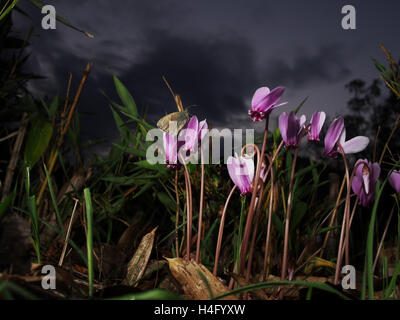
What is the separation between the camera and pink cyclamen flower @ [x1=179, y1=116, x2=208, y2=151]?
0.69 m

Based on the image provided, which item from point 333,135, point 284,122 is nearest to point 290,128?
point 284,122

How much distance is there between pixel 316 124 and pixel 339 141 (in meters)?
0.07

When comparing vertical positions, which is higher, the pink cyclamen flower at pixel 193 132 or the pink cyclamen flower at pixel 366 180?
the pink cyclamen flower at pixel 193 132

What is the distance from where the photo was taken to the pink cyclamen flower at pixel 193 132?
0.69 meters

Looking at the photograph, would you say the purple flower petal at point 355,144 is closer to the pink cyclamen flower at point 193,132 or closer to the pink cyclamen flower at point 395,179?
the pink cyclamen flower at point 395,179

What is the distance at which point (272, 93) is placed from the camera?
0.63m

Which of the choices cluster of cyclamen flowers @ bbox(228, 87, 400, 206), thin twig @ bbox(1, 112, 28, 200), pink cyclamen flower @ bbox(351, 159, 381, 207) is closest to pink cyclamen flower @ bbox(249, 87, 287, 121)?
cluster of cyclamen flowers @ bbox(228, 87, 400, 206)

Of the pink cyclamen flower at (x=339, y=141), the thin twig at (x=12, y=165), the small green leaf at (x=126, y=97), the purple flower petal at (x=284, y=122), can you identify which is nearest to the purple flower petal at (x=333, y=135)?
the pink cyclamen flower at (x=339, y=141)

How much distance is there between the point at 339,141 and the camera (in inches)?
29.4

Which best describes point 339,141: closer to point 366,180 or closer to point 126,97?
point 366,180

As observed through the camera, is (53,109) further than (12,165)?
Yes

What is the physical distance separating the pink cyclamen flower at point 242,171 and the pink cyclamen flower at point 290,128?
8 centimetres
